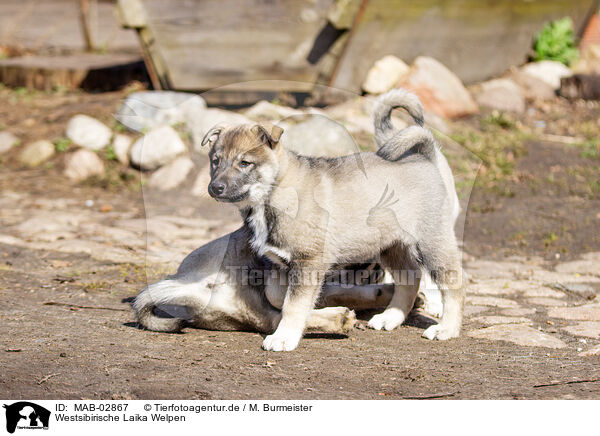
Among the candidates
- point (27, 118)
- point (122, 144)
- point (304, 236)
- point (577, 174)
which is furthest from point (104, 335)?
point (27, 118)

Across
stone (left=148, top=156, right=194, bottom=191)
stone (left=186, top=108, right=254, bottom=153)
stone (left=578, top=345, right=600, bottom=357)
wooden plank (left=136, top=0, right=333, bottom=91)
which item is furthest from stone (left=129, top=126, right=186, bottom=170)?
stone (left=578, top=345, right=600, bottom=357)

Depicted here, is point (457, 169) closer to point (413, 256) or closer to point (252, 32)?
point (413, 256)

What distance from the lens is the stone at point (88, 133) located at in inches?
376

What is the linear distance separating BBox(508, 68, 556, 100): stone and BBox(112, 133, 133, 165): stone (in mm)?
6086

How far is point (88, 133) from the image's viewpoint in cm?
962

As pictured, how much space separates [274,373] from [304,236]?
82 centimetres

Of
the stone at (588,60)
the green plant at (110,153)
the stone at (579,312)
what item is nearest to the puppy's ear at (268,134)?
the stone at (579,312)

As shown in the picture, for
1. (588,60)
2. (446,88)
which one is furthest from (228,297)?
(588,60)

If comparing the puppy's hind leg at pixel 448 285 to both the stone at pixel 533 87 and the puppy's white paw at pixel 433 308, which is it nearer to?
the puppy's white paw at pixel 433 308

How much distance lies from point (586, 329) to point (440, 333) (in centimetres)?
100

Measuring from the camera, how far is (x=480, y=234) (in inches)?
290

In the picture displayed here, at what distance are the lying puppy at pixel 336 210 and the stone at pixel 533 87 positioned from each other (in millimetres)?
7315

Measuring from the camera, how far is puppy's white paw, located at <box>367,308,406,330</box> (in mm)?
4797
